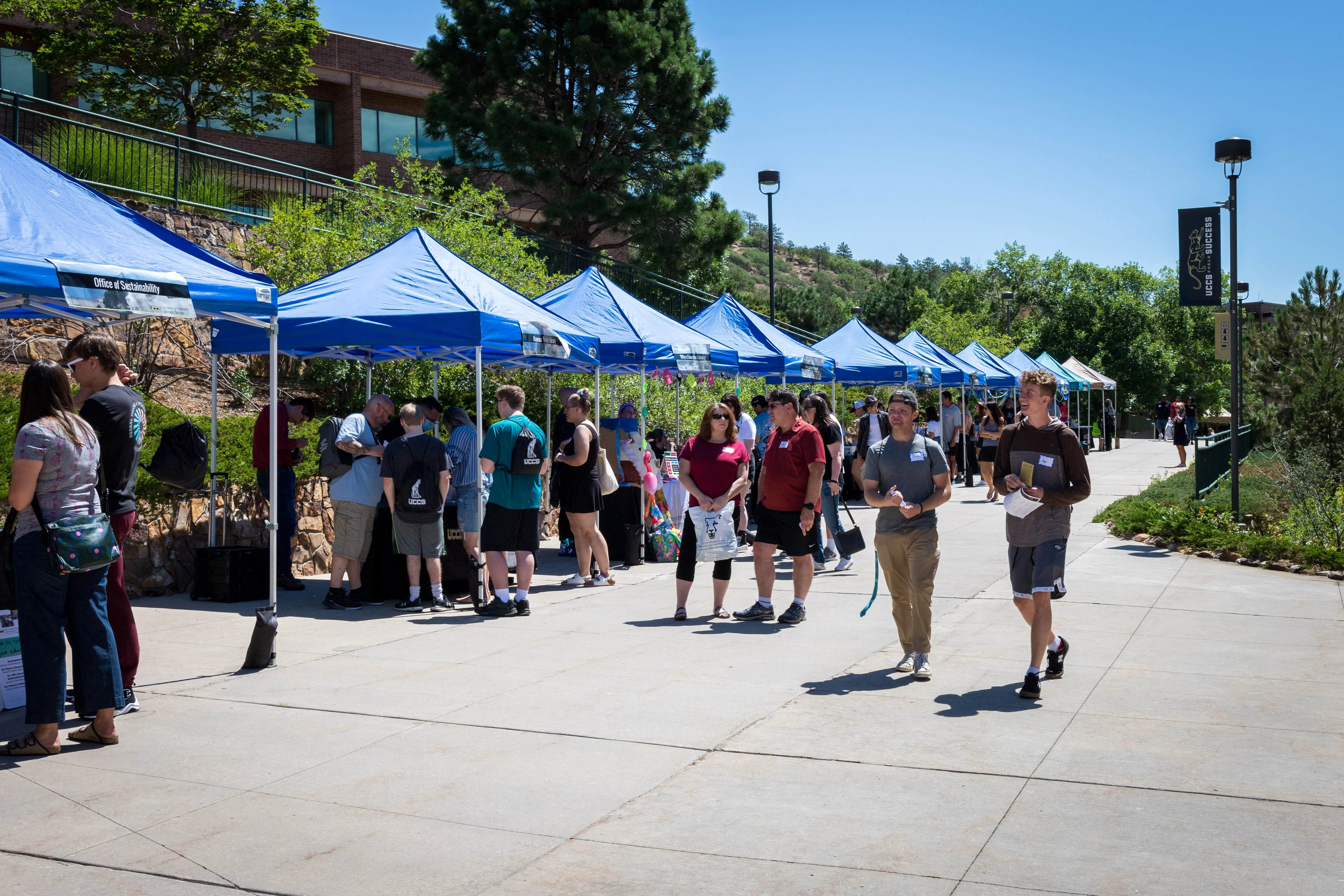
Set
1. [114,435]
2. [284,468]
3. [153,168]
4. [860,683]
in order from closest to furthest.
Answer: [114,435], [860,683], [284,468], [153,168]

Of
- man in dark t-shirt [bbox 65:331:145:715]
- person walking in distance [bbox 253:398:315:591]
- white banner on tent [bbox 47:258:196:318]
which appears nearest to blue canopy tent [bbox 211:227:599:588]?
person walking in distance [bbox 253:398:315:591]

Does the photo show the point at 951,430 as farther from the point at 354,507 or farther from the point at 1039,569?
the point at 1039,569

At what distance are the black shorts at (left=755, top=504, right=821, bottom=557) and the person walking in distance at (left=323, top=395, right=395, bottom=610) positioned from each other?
3.50m

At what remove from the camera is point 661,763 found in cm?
558

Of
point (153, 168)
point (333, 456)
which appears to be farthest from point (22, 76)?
point (333, 456)

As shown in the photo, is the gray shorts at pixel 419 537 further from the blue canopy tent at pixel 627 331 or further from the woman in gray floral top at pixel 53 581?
the woman in gray floral top at pixel 53 581

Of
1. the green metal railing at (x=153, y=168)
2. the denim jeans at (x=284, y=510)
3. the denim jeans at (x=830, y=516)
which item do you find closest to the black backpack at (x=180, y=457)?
the denim jeans at (x=284, y=510)

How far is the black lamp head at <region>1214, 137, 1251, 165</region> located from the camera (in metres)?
14.8

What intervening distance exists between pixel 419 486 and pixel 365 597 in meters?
1.41

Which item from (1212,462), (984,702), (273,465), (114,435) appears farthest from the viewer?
(1212,462)

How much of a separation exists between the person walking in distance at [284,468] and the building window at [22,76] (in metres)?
25.6

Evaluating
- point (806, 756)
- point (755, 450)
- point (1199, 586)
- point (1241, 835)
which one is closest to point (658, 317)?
point (755, 450)

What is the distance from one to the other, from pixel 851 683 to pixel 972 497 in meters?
15.8

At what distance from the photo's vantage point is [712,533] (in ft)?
30.8
